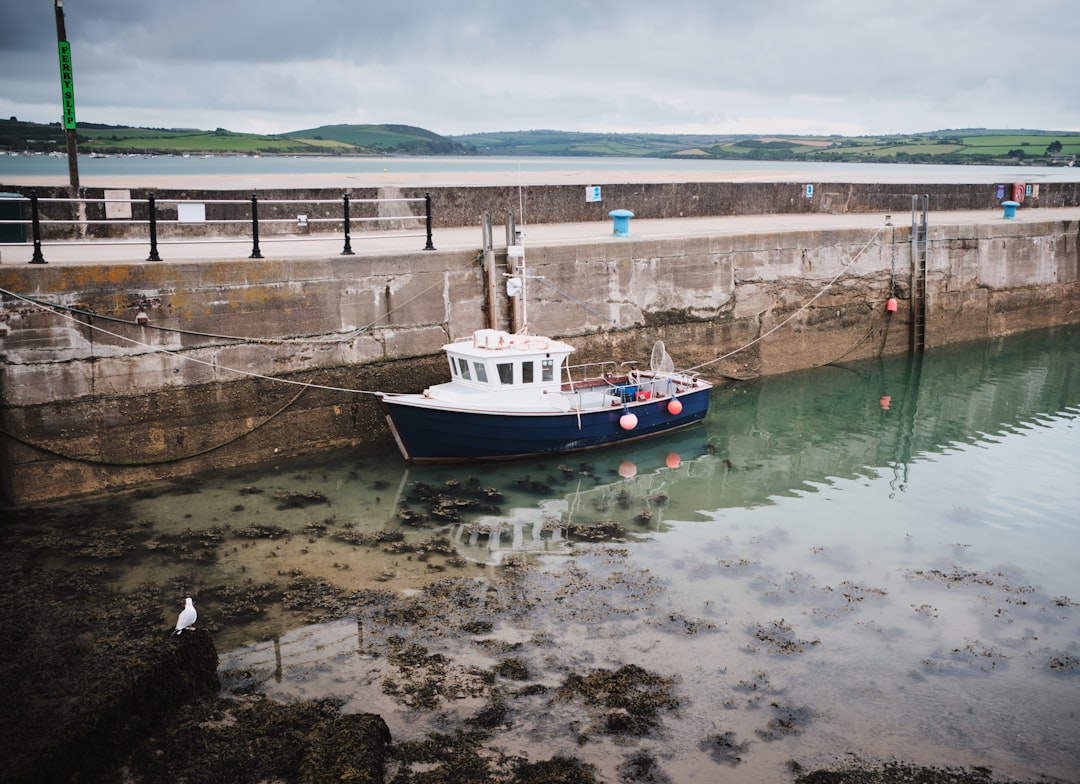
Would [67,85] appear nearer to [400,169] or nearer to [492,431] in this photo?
[492,431]

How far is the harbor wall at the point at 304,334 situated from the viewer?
10.1 m

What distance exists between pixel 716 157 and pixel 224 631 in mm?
81484

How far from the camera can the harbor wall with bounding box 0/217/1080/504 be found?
10.1 meters

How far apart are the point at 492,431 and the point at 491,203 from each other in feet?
22.9

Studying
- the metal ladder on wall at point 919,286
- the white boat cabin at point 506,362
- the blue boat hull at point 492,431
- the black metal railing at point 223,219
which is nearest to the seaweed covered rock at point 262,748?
the blue boat hull at point 492,431

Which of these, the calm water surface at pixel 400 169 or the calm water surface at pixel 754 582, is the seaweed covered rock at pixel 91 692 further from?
the calm water surface at pixel 400 169

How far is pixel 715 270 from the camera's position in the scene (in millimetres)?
Result: 16078

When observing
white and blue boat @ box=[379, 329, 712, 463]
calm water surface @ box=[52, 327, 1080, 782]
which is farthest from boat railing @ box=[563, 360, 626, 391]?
calm water surface @ box=[52, 327, 1080, 782]

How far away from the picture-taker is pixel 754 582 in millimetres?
8516

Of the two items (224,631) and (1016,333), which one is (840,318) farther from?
(224,631)

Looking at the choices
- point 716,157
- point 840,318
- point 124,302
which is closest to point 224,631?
point 124,302

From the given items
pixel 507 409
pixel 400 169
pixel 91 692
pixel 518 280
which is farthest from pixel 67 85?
pixel 400 169

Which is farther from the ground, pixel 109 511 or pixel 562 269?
→ pixel 562 269

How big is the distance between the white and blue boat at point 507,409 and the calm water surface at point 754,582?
0.32m
